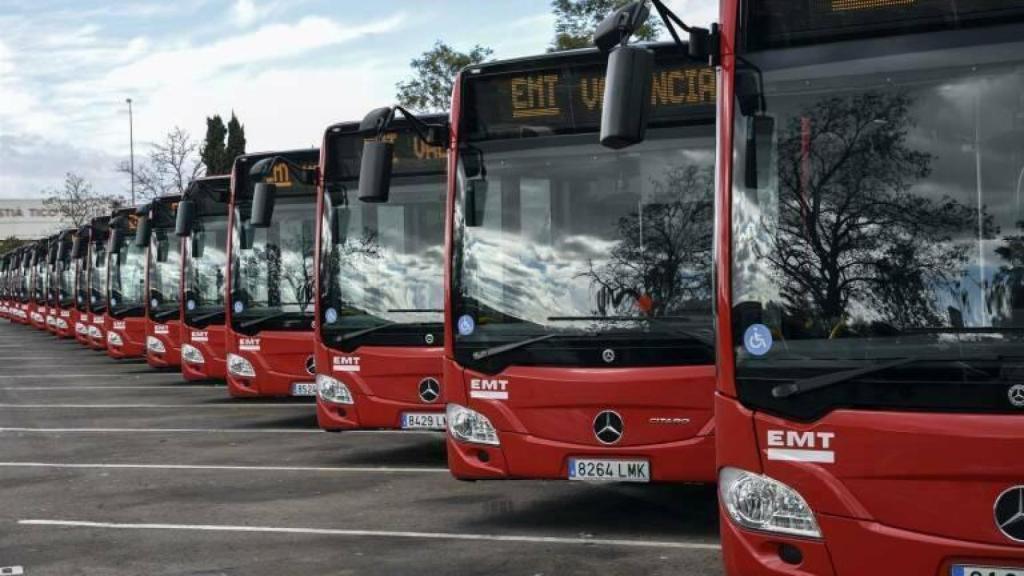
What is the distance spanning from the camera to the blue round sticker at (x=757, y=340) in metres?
5.88

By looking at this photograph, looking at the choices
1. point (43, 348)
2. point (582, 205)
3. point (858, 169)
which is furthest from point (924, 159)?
point (43, 348)

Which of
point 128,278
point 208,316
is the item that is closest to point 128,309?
point 128,278

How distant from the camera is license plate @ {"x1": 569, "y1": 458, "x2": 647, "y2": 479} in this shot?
8.52 metres

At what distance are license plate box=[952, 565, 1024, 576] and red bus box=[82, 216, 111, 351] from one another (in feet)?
95.9

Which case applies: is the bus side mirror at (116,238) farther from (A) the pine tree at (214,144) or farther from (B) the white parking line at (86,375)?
(A) the pine tree at (214,144)

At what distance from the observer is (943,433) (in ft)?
17.6

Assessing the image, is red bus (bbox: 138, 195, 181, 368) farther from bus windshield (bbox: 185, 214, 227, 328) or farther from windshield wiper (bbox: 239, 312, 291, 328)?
windshield wiper (bbox: 239, 312, 291, 328)

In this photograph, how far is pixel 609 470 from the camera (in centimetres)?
859

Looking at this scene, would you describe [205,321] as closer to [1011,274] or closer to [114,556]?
[114,556]

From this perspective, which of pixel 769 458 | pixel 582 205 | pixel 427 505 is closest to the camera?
pixel 769 458

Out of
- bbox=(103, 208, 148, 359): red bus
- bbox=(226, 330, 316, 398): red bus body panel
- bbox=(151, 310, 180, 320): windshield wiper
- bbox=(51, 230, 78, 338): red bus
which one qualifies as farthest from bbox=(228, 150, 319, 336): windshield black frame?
bbox=(51, 230, 78, 338): red bus

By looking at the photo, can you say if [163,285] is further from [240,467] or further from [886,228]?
[886,228]

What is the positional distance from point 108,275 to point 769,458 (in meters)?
25.9

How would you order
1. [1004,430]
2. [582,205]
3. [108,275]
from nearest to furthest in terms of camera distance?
[1004,430], [582,205], [108,275]
